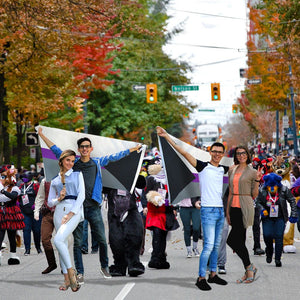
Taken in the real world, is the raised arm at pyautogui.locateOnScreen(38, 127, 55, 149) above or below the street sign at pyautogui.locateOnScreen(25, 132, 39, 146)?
above

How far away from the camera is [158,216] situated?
12305mm

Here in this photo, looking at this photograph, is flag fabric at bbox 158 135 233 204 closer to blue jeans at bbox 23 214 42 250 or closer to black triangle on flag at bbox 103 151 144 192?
black triangle on flag at bbox 103 151 144 192

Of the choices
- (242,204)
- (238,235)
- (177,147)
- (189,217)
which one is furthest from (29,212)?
(242,204)

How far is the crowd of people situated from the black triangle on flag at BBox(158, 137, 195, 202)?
1.64 feet

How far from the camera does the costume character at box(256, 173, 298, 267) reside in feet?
40.1

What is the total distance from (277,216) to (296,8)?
11.2 meters

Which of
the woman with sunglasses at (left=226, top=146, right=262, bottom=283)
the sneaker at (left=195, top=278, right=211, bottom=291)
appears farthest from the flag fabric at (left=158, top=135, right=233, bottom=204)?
the sneaker at (left=195, top=278, right=211, bottom=291)

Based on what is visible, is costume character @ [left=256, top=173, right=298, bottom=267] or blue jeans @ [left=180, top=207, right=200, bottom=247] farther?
blue jeans @ [left=180, top=207, right=200, bottom=247]

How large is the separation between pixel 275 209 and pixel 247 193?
6.22ft

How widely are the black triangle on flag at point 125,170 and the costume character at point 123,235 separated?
12 cm

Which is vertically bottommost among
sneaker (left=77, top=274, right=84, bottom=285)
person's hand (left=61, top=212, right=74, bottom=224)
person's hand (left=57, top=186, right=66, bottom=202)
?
sneaker (left=77, top=274, right=84, bottom=285)

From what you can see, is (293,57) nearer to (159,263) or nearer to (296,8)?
(296,8)

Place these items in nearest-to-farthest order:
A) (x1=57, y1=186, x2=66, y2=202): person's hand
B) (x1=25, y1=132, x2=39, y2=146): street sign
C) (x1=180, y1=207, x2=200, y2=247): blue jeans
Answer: (x1=57, y1=186, x2=66, y2=202): person's hand → (x1=180, y1=207, x2=200, y2=247): blue jeans → (x1=25, y1=132, x2=39, y2=146): street sign

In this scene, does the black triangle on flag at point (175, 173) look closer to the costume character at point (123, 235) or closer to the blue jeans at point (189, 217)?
the costume character at point (123, 235)
